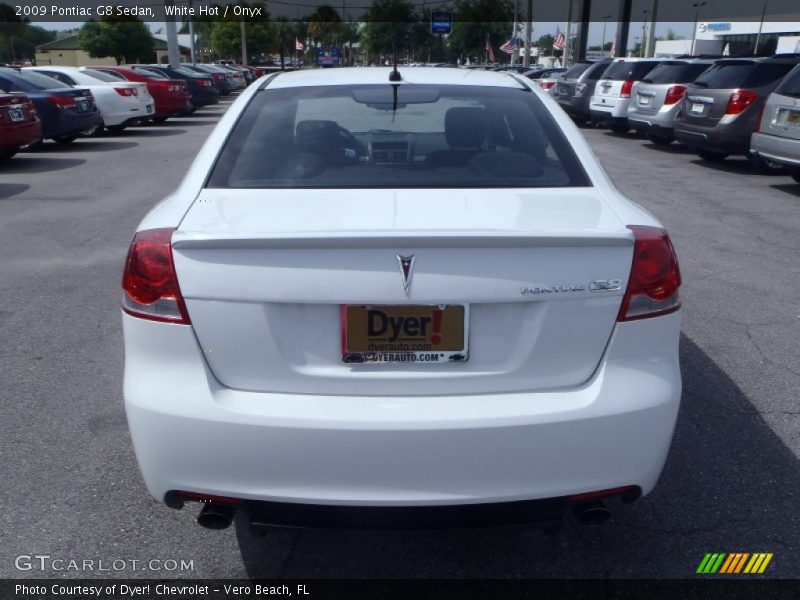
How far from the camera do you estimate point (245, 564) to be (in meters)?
2.86

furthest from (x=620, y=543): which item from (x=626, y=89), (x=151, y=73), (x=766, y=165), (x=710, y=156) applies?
(x=151, y=73)

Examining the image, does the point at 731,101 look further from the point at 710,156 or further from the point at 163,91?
the point at 163,91

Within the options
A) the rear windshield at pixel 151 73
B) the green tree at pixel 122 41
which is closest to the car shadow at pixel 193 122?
the rear windshield at pixel 151 73

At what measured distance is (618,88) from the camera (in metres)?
18.1

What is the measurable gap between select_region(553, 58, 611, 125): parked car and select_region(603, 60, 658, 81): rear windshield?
1054 mm

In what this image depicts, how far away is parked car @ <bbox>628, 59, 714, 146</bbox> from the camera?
15312mm

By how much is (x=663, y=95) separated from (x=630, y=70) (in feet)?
9.56

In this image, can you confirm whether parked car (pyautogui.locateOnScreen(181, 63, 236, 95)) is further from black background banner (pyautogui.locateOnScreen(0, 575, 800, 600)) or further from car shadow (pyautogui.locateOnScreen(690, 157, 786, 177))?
black background banner (pyautogui.locateOnScreen(0, 575, 800, 600))

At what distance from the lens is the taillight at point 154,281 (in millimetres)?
2355

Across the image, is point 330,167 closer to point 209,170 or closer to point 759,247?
point 209,170

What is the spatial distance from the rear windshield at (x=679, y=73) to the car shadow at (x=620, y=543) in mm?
13669

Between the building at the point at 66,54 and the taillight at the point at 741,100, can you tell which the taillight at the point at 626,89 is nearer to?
the taillight at the point at 741,100

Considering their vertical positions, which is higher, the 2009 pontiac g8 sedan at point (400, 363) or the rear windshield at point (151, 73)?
the 2009 pontiac g8 sedan at point (400, 363)

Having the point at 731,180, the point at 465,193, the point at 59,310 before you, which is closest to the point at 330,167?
the point at 465,193
